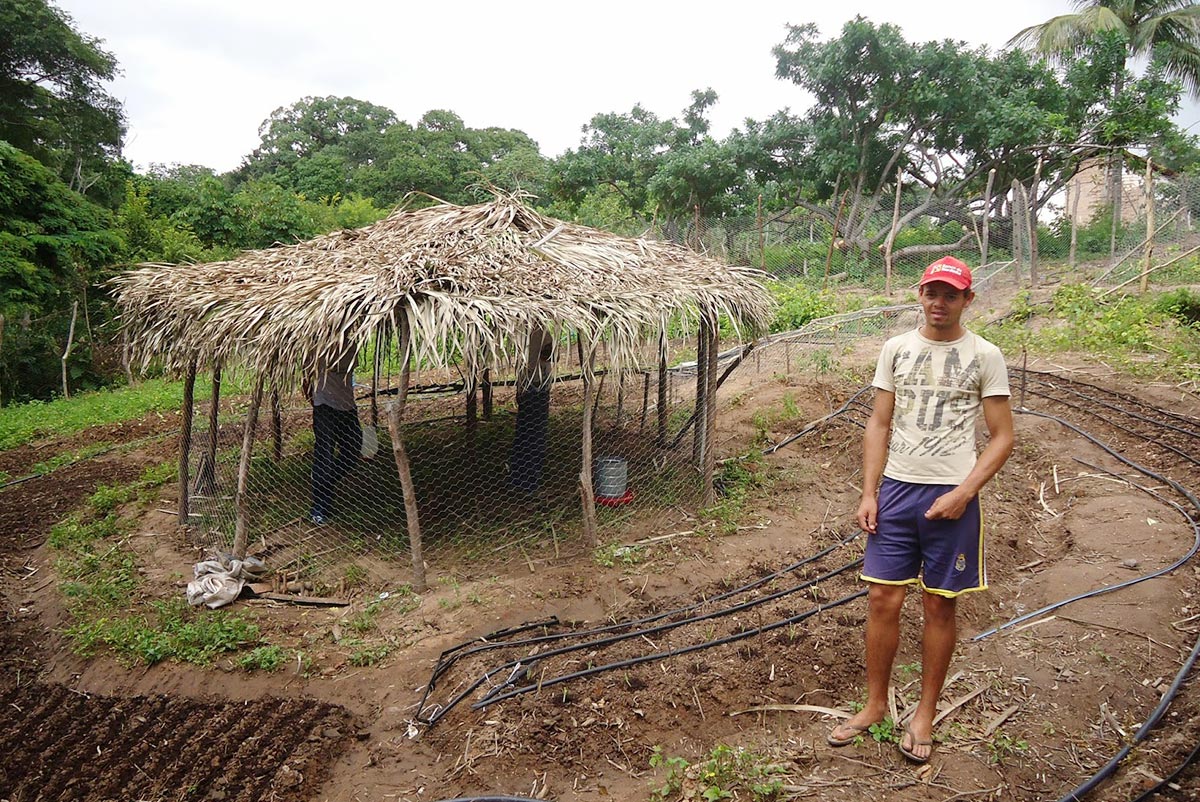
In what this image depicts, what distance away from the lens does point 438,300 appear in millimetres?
4324

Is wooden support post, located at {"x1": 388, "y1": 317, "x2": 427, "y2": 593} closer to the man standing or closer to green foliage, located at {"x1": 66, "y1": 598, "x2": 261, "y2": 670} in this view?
green foliage, located at {"x1": 66, "y1": 598, "x2": 261, "y2": 670}

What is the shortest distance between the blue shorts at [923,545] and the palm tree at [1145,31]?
19.2 meters

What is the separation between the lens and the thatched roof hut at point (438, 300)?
432 cm

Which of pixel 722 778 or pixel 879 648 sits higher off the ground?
pixel 879 648

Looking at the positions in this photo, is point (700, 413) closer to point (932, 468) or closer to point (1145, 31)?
point (932, 468)

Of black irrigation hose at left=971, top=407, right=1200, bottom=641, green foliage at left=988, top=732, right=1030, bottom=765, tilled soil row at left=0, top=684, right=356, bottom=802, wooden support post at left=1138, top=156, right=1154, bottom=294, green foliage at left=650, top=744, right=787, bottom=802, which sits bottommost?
tilled soil row at left=0, top=684, right=356, bottom=802

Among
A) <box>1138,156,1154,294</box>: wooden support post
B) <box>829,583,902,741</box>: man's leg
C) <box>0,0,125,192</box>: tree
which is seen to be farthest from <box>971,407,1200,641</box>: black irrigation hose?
<box>0,0,125,192</box>: tree

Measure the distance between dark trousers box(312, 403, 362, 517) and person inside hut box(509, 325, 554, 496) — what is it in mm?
1391

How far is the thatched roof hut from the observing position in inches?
170

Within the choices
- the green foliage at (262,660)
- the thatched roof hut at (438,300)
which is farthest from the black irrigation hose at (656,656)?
the thatched roof hut at (438,300)

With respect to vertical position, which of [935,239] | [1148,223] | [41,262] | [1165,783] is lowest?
[1165,783]

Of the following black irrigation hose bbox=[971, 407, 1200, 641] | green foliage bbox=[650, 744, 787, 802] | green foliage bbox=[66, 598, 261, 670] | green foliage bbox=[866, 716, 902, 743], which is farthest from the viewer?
green foliage bbox=[66, 598, 261, 670]

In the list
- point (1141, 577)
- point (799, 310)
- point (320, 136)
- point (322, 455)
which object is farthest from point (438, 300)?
point (320, 136)

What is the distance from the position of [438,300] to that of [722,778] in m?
3.13
